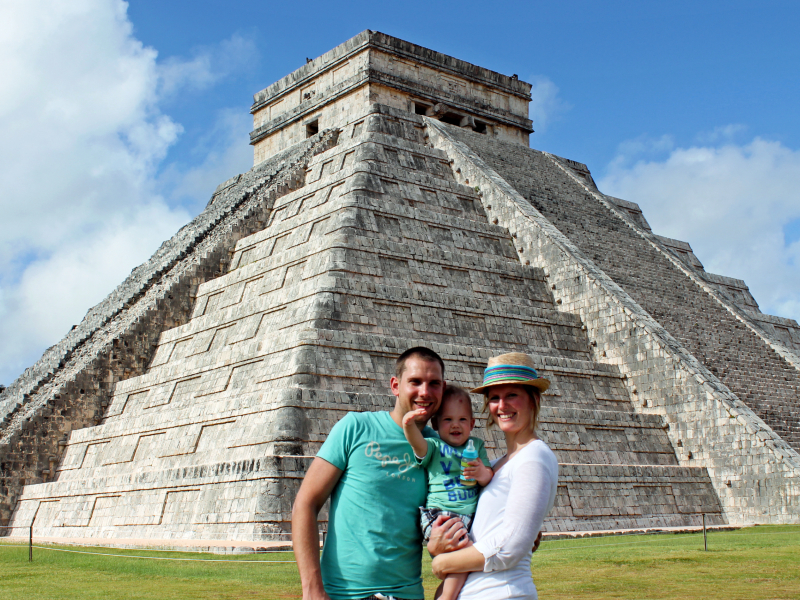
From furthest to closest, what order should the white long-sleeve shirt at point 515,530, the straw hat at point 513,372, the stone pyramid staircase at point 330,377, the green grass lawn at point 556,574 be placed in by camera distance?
the stone pyramid staircase at point 330,377, the green grass lawn at point 556,574, the straw hat at point 513,372, the white long-sleeve shirt at point 515,530

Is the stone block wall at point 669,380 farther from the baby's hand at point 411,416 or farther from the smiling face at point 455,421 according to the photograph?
the baby's hand at point 411,416

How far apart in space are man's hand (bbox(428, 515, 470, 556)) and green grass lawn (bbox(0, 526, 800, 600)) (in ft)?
13.2

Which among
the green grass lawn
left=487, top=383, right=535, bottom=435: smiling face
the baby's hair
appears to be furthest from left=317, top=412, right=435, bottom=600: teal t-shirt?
the green grass lawn

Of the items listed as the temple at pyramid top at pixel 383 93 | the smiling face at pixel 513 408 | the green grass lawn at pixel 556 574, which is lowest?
the green grass lawn at pixel 556 574

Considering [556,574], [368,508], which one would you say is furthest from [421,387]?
[556,574]

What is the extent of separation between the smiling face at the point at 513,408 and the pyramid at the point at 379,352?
26.1ft

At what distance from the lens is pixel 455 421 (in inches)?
138

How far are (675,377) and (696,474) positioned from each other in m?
1.75

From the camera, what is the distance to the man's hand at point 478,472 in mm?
3271

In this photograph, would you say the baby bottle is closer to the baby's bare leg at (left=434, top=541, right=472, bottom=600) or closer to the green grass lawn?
the baby's bare leg at (left=434, top=541, right=472, bottom=600)

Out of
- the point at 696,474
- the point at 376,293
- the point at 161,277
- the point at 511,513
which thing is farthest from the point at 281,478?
the point at 161,277

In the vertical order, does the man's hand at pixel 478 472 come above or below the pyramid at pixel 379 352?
below

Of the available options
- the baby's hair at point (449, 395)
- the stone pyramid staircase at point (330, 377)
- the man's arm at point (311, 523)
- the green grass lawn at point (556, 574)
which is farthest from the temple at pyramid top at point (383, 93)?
the man's arm at point (311, 523)

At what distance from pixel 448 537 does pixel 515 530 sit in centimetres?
26
